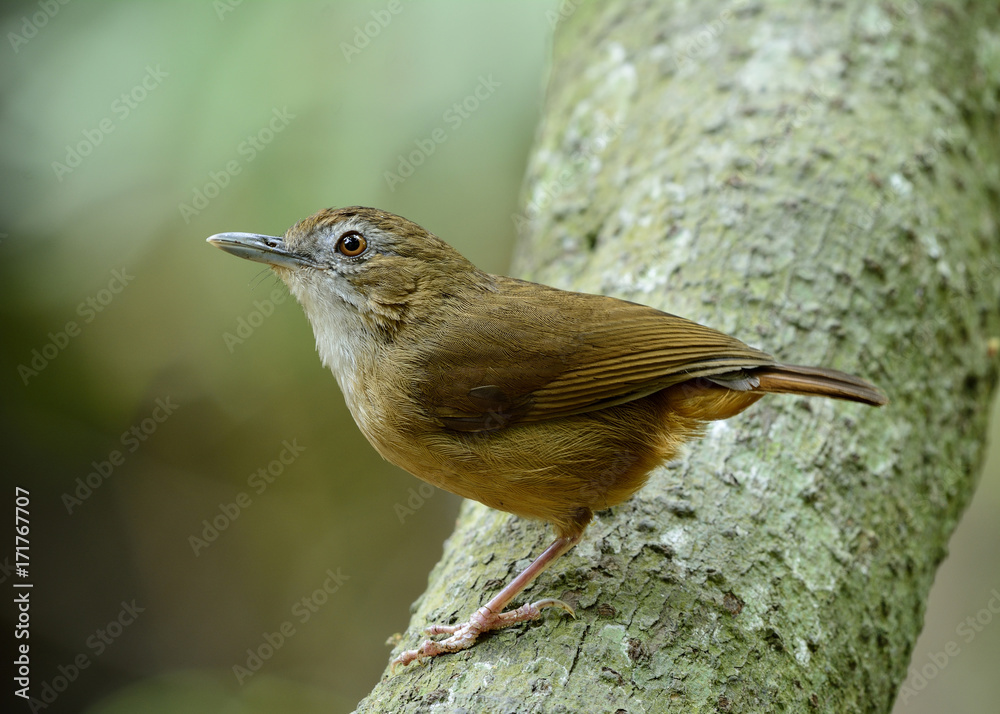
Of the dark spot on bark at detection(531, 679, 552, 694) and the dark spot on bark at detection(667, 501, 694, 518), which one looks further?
the dark spot on bark at detection(667, 501, 694, 518)

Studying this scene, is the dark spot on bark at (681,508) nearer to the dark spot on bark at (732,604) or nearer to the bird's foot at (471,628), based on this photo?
→ the dark spot on bark at (732,604)

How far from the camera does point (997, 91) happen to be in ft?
14.3

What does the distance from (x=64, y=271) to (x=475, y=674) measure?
3.76 metres

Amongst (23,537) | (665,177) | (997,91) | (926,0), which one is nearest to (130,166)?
(23,537)

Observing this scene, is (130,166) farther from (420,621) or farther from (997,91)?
(997,91)
